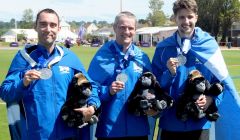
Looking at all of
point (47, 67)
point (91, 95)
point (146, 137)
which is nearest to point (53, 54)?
point (47, 67)

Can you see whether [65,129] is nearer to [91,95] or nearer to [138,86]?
[91,95]

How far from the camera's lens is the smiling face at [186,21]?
4902 millimetres

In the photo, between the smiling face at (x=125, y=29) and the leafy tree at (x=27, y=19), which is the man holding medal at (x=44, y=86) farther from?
the leafy tree at (x=27, y=19)

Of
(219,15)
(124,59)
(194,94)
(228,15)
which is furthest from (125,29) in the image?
(219,15)

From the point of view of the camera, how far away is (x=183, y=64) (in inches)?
195

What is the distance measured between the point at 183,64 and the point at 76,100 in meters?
1.25

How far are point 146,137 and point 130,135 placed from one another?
0.22 meters

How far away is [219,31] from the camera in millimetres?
90312

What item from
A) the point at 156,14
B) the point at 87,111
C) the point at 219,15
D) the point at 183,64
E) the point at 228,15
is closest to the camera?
the point at 87,111

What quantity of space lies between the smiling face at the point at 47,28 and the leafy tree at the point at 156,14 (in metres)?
116

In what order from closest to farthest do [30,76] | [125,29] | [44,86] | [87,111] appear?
[30,76]
[44,86]
[87,111]
[125,29]

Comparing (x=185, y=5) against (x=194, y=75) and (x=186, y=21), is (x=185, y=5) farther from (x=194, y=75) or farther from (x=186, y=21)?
(x=194, y=75)

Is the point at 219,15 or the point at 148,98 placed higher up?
the point at 219,15

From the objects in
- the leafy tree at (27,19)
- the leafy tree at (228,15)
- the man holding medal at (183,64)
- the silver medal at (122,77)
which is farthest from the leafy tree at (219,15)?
the silver medal at (122,77)
